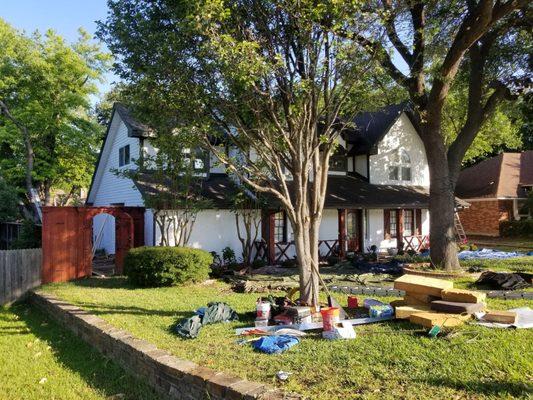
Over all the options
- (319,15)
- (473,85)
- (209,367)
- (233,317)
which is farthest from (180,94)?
(473,85)

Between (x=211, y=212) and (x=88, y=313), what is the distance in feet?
28.9

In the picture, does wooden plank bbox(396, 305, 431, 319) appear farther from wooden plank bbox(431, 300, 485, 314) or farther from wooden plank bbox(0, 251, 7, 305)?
wooden plank bbox(0, 251, 7, 305)

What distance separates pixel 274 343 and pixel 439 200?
34.0 ft

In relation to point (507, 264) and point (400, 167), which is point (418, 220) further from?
point (507, 264)

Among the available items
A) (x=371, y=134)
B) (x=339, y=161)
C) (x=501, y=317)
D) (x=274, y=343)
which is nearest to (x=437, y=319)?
(x=501, y=317)

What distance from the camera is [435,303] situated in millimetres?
7492

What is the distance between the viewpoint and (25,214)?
26.0 meters

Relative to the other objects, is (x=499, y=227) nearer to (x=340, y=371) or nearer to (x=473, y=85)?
(x=473, y=85)

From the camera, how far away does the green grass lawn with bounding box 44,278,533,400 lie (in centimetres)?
464

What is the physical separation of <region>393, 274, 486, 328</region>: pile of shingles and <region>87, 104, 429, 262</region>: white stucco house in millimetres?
9768

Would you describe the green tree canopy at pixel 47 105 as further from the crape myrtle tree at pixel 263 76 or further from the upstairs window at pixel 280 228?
the crape myrtle tree at pixel 263 76

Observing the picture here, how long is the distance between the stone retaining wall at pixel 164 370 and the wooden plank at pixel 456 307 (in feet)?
12.7

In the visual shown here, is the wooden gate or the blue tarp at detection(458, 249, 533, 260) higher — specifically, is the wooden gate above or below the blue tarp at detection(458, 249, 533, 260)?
above

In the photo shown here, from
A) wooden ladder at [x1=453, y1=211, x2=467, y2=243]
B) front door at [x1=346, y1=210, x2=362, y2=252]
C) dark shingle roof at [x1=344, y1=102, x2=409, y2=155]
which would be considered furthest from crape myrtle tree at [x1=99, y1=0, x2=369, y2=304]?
wooden ladder at [x1=453, y1=211, x2=467, y2=243]
